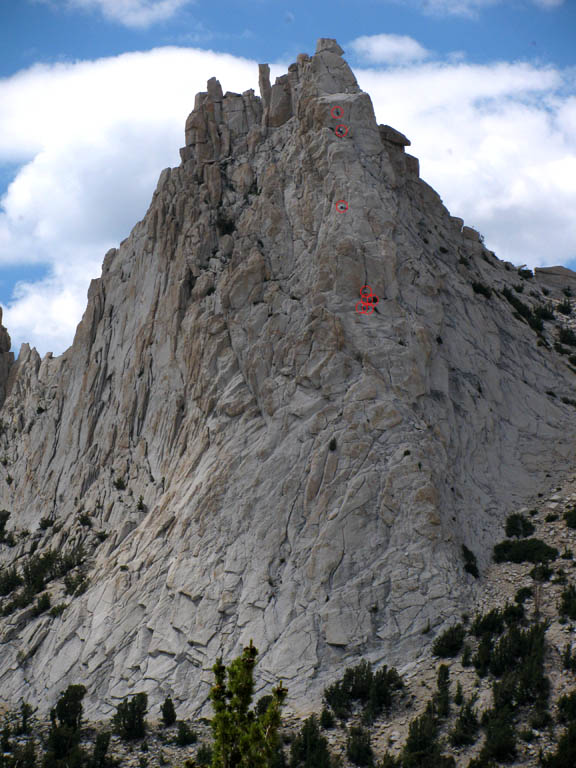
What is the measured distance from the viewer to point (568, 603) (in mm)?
24938

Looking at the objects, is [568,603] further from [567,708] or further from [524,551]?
[567,708]

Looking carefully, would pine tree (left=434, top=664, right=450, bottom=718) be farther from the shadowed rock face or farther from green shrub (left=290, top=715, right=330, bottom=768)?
green shrub (left=290, top=715, right=330, bottom=768)

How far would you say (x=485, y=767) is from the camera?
20516 mm

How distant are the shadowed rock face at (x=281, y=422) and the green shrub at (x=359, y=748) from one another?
2.27 m

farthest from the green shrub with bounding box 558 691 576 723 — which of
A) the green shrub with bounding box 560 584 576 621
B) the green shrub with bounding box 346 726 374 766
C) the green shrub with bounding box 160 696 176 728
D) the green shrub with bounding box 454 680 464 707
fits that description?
the green shrub with bounding box 160 696 176 728

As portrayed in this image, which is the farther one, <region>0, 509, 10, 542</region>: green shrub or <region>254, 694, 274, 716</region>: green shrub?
<region>0, 509, 10, 542</region>: green shrub

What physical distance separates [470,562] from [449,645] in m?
3.64

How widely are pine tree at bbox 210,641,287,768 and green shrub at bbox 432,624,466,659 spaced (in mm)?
9913

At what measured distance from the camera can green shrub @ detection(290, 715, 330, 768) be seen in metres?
21.5

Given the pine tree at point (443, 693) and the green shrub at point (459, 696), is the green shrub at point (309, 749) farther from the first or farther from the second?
the green shrub at point (459, 696)

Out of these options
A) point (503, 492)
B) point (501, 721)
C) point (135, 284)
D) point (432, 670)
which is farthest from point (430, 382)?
point (135, 284)

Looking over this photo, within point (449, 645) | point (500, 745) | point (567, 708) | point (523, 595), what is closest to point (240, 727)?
point (500, 745)

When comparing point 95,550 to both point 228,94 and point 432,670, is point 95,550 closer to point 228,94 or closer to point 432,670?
point 432,670

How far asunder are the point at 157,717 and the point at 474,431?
14.7 metres
